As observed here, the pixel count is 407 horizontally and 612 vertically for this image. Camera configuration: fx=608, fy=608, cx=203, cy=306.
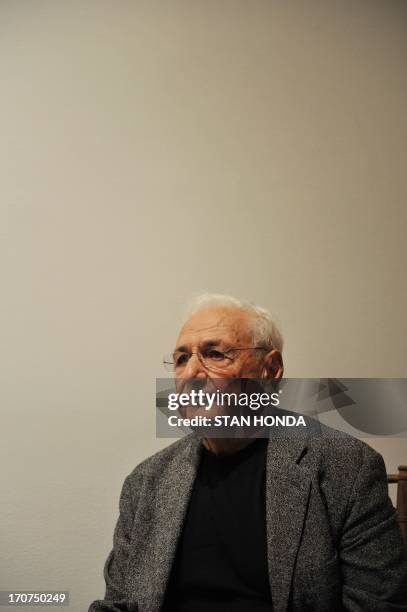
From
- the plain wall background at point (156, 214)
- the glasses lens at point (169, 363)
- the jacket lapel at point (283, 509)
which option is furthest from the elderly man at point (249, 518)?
the plain wall background at point (156, 214)

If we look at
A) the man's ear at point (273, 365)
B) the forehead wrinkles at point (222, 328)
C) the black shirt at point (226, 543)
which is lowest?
the black shirt at point (226, 543)

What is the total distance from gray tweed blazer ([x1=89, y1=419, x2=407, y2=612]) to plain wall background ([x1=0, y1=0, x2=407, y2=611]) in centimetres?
36

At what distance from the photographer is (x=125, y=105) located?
205 cm

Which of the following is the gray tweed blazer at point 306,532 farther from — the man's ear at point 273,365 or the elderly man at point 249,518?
the man's ear at point 273,365

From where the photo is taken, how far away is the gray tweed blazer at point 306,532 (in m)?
1.32

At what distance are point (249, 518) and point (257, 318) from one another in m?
0.50

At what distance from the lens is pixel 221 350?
1532 mm

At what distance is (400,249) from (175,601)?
124cm

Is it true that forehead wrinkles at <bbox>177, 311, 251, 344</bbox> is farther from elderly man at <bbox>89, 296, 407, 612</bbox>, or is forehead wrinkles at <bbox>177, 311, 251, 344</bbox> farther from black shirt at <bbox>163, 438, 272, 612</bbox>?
black shirt at <bbox>163, 438, 272, 612</bbox>

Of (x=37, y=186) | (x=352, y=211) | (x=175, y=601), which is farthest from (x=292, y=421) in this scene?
(x=37, y=186)

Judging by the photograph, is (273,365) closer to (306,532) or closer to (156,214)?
(306,532)

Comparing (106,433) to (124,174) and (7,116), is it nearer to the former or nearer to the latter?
(124,174)

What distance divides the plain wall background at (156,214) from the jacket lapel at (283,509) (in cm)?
49

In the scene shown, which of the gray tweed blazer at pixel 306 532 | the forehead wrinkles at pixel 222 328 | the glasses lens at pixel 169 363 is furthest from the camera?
the glasses lens at pixel 169 363
